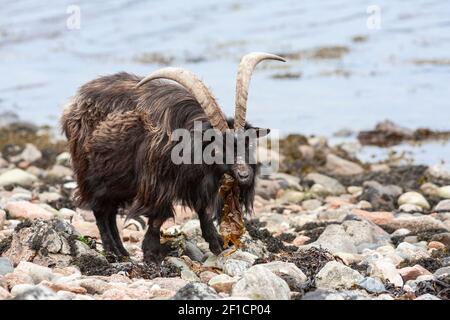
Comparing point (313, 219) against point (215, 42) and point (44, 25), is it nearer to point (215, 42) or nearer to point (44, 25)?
point (215, 42)

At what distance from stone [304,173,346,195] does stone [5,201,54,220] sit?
5162mm

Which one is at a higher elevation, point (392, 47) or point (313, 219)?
point (392, 47)

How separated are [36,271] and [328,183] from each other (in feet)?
27.1

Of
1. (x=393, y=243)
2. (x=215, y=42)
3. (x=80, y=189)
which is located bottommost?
(x=393, y=243)

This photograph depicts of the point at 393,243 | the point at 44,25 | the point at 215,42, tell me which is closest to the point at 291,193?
the point at 393,243

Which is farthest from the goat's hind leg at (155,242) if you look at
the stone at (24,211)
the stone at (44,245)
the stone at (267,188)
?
the stone at (267,188)

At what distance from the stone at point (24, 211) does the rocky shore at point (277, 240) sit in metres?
0.02

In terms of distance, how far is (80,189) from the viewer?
10.9 m

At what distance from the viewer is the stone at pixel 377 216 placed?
12.5 metres

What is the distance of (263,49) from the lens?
32.3m

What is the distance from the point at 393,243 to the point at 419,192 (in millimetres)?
3689

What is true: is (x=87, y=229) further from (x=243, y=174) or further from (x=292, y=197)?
(x=292, y=197)

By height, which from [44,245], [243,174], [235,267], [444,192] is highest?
[243,174]

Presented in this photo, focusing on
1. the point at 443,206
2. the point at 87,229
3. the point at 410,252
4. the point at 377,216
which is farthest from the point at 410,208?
the point at 87,229
